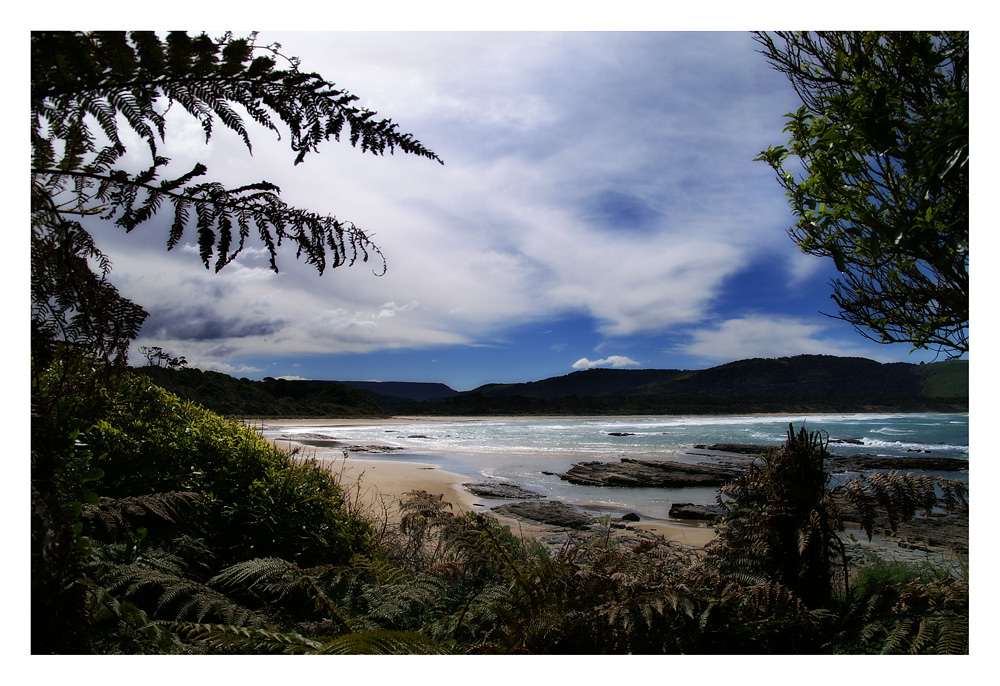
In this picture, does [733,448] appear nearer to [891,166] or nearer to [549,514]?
[549,514]

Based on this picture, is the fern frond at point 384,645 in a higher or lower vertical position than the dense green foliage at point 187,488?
lower

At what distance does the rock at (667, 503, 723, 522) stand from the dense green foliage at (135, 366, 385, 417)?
7152mm

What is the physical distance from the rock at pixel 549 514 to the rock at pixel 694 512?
1763 millimetres

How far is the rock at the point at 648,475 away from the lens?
13117 millimetres

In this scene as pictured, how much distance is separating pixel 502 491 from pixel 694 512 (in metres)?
3.96

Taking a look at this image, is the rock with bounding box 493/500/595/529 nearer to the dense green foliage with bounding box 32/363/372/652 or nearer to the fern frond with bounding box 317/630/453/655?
the dense green foliage with bounding box 32/363/372/652

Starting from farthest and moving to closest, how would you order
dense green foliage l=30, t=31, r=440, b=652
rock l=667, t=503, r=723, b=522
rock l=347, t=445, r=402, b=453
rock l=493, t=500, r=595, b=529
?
rock l=347, t=445, r=402, b=453, rock l=667, t=503, r=723, b=522, rock l=493, t=500, r=595, b=529, dense green foliage l=30, t=31, r=440, b=652

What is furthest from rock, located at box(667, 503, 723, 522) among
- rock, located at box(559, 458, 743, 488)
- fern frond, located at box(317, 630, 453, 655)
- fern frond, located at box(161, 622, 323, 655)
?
fern frond, located at box(161, 622, 323, 655)

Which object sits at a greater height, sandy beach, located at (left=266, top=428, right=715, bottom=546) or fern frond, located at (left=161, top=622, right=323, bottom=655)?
fern frond, located at (left=161, top=622, right=323, bottom=655)

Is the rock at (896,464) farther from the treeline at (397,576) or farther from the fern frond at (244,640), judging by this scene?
the fern frond at (244,640)

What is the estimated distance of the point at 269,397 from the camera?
25891 mm

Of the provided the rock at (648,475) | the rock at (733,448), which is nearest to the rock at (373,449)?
the rock at (648,475)

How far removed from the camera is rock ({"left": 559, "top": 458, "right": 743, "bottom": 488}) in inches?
516

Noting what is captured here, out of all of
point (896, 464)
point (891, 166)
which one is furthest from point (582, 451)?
point (891, 166)
